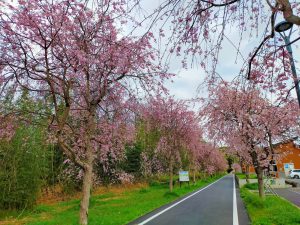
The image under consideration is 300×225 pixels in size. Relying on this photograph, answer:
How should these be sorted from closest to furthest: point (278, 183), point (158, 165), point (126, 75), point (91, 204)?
point (126, 75) < point (91, 204) < point (278, 183) < point (158, 165)

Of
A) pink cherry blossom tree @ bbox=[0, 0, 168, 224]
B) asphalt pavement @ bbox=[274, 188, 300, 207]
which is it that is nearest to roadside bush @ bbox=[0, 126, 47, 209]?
pink cherry blossom tree @ bbox=[0, 0, 168, 224]

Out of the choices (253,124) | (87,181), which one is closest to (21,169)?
(87,181)

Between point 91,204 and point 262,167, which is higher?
point 262,167

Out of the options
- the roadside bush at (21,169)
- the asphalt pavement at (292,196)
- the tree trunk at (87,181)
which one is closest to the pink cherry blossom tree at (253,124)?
the asphalt pavement at (292,196)

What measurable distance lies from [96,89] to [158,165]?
27362 millimetres

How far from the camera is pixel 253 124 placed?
Answer: 15.1 meters

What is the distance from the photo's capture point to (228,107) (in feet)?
51.2

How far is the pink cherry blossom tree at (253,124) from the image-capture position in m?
14.7

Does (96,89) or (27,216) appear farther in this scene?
(27,216)

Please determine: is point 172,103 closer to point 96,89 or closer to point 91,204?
point 91,204

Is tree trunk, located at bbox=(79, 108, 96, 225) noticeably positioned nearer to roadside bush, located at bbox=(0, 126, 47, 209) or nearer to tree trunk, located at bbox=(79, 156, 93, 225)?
tree trunk, located at bbox=(79, 156, 93, 225)

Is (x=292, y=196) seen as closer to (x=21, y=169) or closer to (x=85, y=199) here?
Answer: (x=85, y=199)

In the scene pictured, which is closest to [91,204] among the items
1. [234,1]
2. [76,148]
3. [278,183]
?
[76,148]

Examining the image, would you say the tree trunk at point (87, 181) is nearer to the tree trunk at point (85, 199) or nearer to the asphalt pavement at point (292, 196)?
the tree trunk at point (85, 199)
